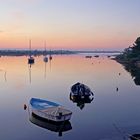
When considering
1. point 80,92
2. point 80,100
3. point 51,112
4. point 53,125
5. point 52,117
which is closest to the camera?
point 52,117

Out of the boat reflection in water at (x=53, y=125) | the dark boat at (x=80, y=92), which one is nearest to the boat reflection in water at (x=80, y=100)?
the dark boat at (x=80, y=92)

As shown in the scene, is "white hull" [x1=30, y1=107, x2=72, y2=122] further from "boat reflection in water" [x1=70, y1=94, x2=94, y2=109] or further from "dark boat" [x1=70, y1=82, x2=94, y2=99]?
"dark boat" [x1=70, y1=82, x2=94, y2=99]

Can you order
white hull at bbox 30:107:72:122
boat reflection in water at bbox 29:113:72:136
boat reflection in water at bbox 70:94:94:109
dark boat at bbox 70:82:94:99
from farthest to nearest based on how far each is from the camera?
1. dark boat at bbox 70:82:94:99
2. boat reflection in water at bbox 70:94:94:109
3. white hull at bbox 30:107:72:122
4. boat reflection in water at bbox 29:113:72:136

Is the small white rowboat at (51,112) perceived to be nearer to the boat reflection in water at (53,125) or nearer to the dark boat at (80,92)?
the boat reflection in water at (53,125)

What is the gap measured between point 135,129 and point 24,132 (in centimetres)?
960

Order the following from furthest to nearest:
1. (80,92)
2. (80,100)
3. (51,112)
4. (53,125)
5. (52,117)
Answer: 1. (80,92)
2. (80,100)
3. (51,112)
4. (53,125)
5. (52,117)

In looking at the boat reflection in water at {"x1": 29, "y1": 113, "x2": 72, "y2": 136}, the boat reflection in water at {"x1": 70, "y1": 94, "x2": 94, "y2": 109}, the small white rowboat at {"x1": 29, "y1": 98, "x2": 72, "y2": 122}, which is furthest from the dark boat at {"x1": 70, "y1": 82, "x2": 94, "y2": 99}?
the boat reflection in water at {"x1": 29, "y1": 113, "x2": 72, "y2": 136}

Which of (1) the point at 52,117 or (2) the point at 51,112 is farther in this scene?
(2) the point at 51,112

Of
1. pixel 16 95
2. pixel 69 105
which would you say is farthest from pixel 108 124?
pixel 16 95

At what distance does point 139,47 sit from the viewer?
108 metres

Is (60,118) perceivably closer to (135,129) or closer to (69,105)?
(135,129)

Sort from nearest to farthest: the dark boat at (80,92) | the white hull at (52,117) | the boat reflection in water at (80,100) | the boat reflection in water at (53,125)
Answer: the boat reflection in water at (53,125) → the white hull at (52,117) → the boat reflection in water at (80,100) → the dark boat at (80,92)

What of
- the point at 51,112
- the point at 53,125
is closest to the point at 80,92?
the point at 51,112

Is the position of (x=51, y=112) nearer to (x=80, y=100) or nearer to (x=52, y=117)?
(x=52, y=117)
